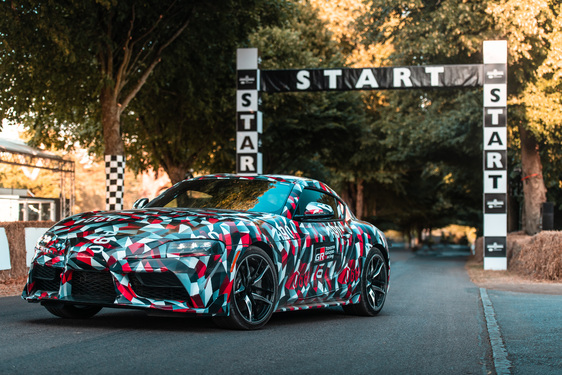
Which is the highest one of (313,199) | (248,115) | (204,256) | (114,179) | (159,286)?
(248,115)

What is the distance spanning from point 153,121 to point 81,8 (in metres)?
12.1

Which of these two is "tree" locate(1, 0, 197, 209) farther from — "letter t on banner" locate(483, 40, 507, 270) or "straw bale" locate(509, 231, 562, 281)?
"straw bale" locate(509, 231, 562, 281)

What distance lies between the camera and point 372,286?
10125 mm

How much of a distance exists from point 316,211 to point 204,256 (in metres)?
1.68

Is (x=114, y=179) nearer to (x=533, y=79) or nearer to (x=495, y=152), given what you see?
(x=495, y=152)

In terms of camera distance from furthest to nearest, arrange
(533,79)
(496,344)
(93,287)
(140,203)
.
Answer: (533,79) → (140,203) → (496,344) → (93,287)

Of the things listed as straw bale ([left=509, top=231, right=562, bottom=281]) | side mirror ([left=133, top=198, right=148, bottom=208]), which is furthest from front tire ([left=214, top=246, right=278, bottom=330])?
straw bale ([left=509, top=231, right=562, bottom=281])

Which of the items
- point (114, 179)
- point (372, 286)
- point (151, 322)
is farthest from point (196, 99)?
point (151, 322)

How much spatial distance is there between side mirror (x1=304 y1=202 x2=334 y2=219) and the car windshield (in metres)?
0.26

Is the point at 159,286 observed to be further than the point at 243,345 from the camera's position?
Yes

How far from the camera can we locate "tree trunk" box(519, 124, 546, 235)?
29.6 metres

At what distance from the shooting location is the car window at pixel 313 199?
8.94 metres

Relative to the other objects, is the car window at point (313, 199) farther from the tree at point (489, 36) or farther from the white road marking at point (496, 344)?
the tree at point (489, 36)

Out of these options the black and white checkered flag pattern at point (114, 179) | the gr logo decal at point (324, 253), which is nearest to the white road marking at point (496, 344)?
the gr logo decal at point (324, 253)
